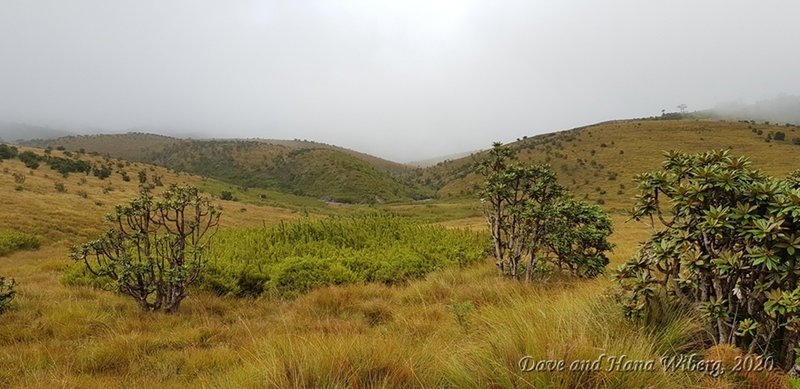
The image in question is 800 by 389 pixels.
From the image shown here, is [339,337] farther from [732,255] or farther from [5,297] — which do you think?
[5,297]

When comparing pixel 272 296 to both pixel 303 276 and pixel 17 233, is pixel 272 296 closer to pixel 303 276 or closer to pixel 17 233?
pixel 303 276

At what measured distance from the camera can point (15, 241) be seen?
Result: 47.1ft

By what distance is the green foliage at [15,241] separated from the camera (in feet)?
45.0

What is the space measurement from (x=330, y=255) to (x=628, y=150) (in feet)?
216

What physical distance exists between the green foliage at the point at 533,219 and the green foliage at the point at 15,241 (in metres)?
15.2

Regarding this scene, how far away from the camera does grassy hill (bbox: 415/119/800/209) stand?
170 ft

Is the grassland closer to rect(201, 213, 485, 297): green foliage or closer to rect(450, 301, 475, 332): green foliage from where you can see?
rect(450, 301, 475, 332): green foliage

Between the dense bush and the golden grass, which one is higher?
the dense bush

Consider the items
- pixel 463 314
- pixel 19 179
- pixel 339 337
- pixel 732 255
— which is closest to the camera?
pixel 732 255

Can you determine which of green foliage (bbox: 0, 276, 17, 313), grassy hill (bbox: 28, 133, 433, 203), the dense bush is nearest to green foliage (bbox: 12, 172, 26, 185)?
the dense bush

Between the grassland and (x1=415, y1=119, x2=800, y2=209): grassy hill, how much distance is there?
39833 millimetres

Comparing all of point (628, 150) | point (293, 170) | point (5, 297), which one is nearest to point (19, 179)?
point (5, 297)

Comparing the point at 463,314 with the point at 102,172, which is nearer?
the point at 463,314

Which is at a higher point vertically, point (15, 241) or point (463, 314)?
point (463, 314)
